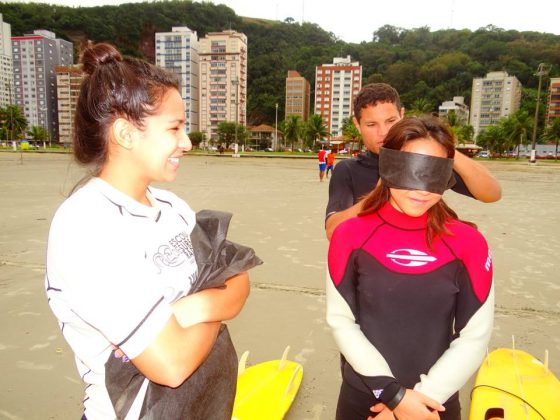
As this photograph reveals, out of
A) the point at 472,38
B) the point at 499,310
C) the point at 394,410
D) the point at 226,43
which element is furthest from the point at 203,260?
the point at 472,38

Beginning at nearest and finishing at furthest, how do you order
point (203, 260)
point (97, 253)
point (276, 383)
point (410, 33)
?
1. point (97, 253)
2. point (203, 260)
3. point (276, 383)
4. point (410, 33)

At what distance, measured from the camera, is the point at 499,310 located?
4.55 m

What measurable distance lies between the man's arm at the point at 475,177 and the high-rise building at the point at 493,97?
147 meters

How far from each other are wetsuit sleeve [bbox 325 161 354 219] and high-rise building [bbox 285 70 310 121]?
151 metres

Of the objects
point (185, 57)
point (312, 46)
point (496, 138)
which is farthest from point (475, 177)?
point (312, 46)

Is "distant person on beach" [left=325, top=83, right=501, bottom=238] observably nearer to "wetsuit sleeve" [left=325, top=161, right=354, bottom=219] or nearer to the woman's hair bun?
"wetsuit sleeve" [left=325, top=161, right=354, bottom=219]

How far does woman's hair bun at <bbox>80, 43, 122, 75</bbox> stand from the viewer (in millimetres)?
1367

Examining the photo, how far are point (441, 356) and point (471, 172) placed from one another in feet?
3.28

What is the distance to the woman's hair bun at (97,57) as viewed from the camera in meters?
1.37

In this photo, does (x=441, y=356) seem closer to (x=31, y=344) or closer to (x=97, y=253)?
(x=97, y=253)

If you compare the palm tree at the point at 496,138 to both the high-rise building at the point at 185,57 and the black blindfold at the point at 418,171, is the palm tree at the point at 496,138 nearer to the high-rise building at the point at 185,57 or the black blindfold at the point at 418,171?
the black blindfold at the point at 418,171

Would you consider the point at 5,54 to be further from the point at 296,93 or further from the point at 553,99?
the point at 553,99

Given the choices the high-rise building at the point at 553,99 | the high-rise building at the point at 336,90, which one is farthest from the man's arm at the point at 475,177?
the high-rise building at the point at 553,99

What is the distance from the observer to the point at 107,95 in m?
1.31
